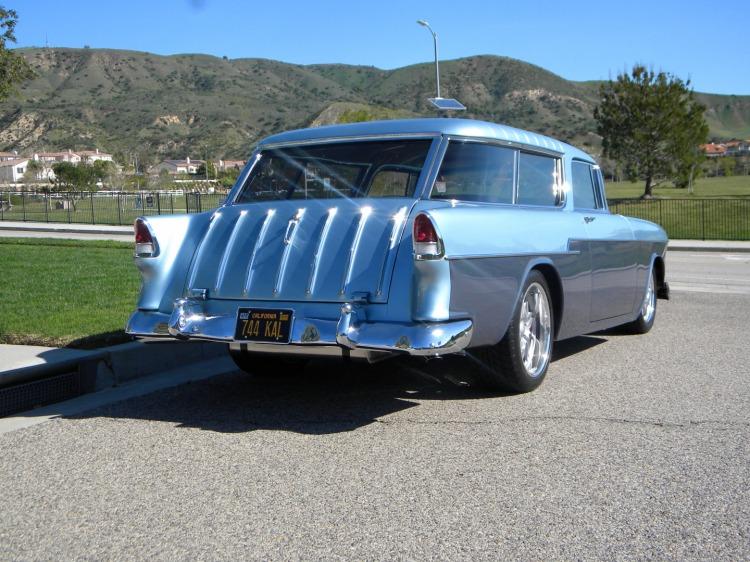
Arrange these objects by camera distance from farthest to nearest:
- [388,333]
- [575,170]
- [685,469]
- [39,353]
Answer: [575,170] → [39,353] → [388,333] → [685,469]

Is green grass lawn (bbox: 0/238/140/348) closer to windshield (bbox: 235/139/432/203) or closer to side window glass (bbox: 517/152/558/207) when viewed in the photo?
windshield (bbox: 235/139/432/203)

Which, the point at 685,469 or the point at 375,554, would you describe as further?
the point at 685,469

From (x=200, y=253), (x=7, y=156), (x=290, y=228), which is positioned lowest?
(x=200, y=253)

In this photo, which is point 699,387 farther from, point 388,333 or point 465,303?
point 388,333

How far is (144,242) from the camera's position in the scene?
232 inches

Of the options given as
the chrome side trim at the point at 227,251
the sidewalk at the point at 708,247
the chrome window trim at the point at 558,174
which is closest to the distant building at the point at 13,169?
the sidewalk at the point at 708,247

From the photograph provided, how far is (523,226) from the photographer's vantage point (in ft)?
19.5

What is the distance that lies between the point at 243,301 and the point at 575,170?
330 centimetres

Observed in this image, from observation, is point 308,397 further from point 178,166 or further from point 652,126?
point 178,166

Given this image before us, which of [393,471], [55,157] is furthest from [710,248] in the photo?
[55,157]

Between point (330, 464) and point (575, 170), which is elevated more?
point (575, 170)

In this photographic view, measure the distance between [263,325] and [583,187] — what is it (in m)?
3.46

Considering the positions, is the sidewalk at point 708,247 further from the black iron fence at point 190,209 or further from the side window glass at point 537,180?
the side window glass at point 537,180

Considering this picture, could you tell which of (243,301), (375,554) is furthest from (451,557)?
(243,301)
